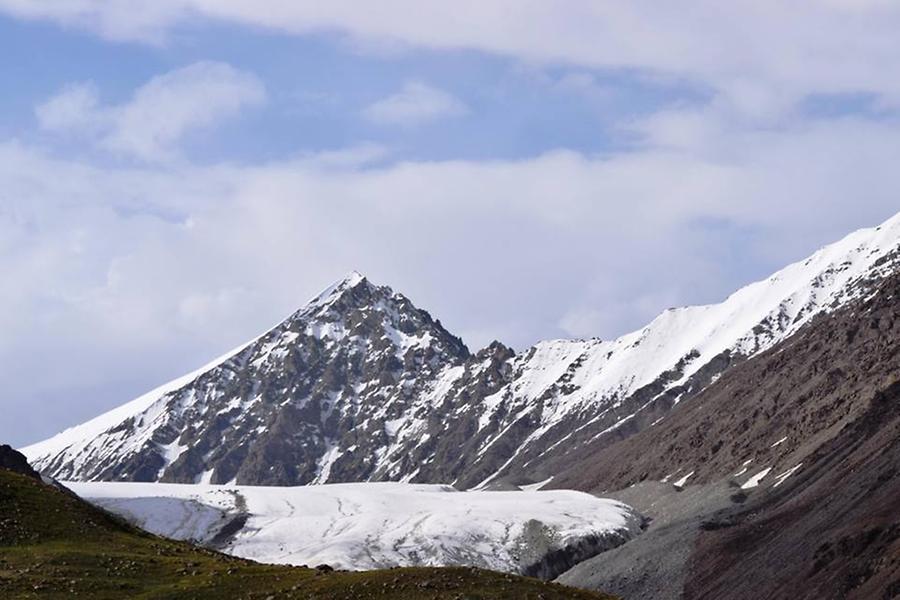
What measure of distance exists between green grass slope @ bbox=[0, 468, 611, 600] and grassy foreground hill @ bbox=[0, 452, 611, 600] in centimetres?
4

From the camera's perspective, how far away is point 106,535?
77.1 metres

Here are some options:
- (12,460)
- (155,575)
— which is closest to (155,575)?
(155,575)

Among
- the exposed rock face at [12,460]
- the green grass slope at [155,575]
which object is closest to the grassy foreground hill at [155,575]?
the green grass slope at [155,575]

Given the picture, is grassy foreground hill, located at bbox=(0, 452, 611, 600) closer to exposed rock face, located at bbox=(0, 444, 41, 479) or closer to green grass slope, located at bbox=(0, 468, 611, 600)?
green grass slope, located at bbox=(0, 468, 611, 600)

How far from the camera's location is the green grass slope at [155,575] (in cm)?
6412

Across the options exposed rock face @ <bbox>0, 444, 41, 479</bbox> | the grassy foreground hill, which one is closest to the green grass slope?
the grassy foreground hill

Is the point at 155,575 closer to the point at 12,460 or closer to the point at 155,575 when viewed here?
A: the point at 155,575

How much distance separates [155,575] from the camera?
6919 cm

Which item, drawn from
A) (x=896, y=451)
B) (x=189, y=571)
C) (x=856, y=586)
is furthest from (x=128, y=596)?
(x=896, y=451)

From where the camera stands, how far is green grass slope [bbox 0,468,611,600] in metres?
64.1

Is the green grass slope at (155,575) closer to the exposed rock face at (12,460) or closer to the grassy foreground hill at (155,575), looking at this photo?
the grassy foreground hill at (155,575)

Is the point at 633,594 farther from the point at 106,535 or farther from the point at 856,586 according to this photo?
the point at 106,535

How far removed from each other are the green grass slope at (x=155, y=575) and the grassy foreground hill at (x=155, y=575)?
0.04 meters

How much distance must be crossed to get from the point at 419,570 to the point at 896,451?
472 feet
